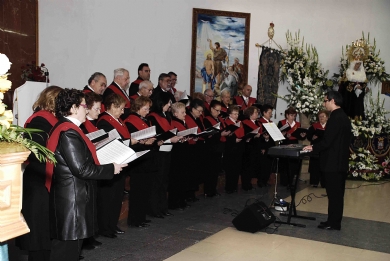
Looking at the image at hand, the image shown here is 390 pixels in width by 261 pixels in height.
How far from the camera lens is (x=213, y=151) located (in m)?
8.60

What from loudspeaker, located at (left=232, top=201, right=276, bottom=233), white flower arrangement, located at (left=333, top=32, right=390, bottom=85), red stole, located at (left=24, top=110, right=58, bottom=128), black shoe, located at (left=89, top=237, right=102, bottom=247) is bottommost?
black shoe, located at (left=89, top=237, right=102, bottom=247)

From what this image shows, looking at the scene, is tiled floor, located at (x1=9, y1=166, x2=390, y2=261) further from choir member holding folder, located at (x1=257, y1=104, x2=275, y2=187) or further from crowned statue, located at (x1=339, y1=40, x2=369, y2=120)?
crowned statue, located at (x1=339, y1=40, x2=369, y2=120)

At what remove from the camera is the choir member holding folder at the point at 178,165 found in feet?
24.7

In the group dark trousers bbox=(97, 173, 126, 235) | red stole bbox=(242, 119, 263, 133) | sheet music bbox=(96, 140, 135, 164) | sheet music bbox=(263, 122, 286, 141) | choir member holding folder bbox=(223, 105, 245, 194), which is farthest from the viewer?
red stole bbox=(242, 119, 263, 133)

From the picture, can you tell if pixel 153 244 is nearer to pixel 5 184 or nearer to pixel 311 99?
pixel 5 184

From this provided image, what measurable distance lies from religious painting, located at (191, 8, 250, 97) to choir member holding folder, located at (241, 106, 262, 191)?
2280 mm

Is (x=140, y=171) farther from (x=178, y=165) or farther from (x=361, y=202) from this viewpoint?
(x=361, y=202)

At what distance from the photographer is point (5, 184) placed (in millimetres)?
2162

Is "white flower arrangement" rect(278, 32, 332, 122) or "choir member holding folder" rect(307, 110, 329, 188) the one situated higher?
"white flower arrangement" rect(278, 32, 332, 122)

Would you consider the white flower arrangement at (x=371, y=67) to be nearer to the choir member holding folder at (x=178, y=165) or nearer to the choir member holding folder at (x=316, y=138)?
the choir member holding folder at (x=316, y=138)

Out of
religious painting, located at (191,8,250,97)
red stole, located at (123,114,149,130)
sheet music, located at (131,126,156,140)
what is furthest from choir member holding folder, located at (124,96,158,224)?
religious painting, located at (191,8,250,97)

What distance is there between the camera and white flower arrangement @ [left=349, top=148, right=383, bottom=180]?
11.2 metres

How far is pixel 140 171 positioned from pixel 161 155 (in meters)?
0.58

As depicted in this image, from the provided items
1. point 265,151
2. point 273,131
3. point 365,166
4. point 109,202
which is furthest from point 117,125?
point 365,166
